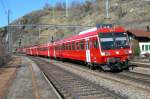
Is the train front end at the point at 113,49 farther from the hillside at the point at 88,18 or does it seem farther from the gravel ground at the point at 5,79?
the hillside at the point at 88,18

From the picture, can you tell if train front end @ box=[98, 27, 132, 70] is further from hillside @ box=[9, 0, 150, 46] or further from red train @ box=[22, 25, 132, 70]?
hillside @ box=[9, 0, 150, 46]

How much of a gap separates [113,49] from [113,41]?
2.02 feet

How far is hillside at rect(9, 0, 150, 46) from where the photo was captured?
354ft

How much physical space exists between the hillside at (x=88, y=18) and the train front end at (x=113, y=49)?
6451cm

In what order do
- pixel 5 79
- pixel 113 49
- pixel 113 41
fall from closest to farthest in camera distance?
1. pixel 5 79
2. pixel 113 49
3. pixel 113 41

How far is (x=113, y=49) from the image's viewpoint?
2723 cm

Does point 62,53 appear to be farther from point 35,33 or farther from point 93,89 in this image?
Answer: point 35,33

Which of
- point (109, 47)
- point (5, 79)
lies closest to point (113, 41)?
point (109, 47)

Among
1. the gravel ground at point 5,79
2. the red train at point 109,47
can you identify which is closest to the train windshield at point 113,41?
the red train at point 109,47

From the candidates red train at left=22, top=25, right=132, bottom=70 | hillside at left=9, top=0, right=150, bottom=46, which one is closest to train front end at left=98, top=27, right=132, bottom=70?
red train at left=22, top=25, right=132, bottom=70

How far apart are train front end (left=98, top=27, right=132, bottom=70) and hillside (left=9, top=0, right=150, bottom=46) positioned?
64.5m

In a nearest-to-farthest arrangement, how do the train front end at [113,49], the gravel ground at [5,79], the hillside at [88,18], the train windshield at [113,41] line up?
the gravel ground at [5,79] < the train front end at [113,49] < the train windshield at [113,41] < the hillside at [88,18]

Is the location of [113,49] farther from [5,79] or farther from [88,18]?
[88,18]

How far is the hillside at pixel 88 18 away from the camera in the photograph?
10778 centimetres
